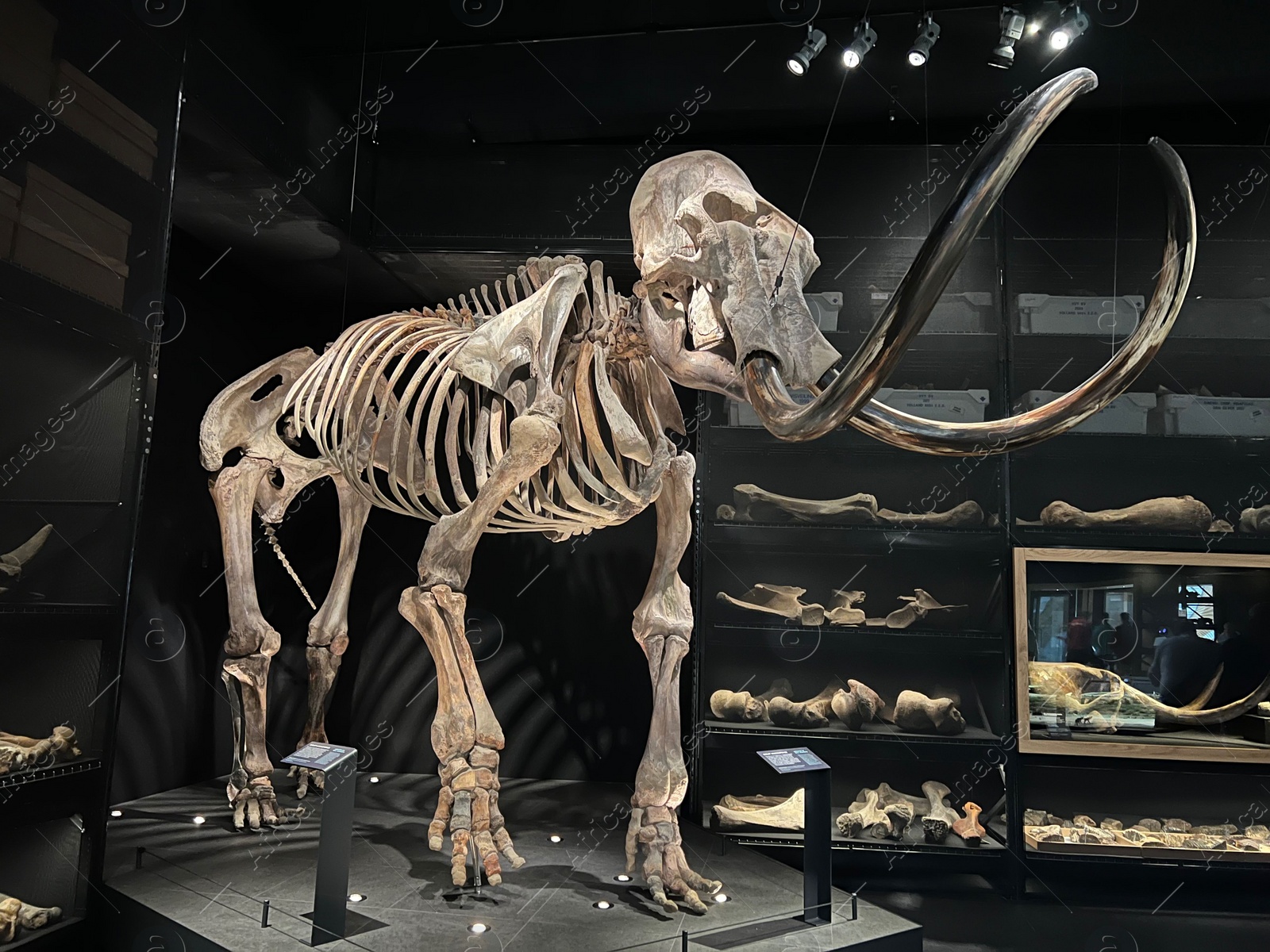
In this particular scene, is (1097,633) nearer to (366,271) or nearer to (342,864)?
(342,864)

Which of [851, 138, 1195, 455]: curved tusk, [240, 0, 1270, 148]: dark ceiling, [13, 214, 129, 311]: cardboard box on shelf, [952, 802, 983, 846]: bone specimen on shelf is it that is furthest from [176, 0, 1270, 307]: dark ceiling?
[952, 802, 983, 846]: bone specimen on shelf

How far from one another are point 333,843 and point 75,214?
2.43 metres

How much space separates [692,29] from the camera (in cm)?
511

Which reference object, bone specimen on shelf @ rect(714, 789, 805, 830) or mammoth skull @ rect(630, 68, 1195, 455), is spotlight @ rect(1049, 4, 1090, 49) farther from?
bone specimen on shelf @ rect(714, 789, 805, 830)

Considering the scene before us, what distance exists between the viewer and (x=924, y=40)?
470 centimetres

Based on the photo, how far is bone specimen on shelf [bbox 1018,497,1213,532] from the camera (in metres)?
4.64

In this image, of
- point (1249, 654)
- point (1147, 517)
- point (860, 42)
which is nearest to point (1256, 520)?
point (1147, 517)

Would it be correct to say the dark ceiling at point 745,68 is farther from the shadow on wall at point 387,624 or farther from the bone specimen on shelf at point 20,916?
the bone specimen on shelf at point 20,916

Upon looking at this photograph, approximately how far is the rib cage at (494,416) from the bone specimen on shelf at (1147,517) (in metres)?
2.18

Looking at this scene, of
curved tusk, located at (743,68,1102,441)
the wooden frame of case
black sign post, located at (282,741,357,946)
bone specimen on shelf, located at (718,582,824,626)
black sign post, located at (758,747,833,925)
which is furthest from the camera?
bone specimen on shelf, located at (718,582,824,626)

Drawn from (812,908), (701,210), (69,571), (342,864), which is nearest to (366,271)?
(69,571)

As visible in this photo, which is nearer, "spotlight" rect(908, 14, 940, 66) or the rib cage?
the rib cage

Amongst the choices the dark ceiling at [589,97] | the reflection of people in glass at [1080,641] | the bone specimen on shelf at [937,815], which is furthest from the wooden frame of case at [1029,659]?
the dark ceiling at [589,97]

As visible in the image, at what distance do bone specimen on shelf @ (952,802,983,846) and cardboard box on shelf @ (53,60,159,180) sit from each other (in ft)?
15.4
